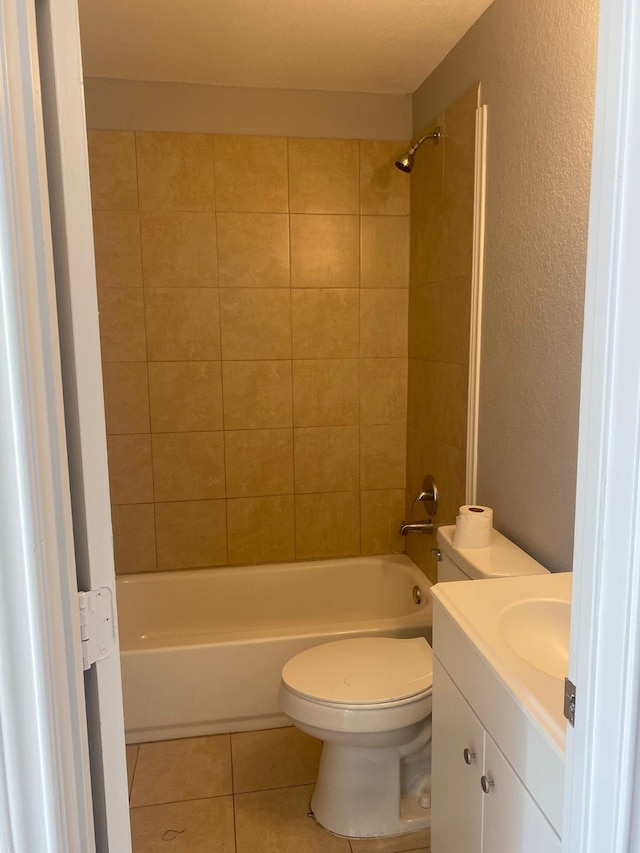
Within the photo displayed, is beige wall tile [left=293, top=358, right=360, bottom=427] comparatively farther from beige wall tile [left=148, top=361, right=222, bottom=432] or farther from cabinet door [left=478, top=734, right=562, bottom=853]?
cabinet door [left=478, top=734, right=562, bottom=853]

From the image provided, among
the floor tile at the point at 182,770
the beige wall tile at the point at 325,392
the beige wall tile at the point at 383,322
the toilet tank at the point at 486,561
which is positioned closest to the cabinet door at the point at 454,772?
the toilet tank at the point at 486,561

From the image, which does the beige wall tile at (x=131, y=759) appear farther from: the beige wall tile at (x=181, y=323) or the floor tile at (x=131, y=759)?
the beige wall tile at (x=181, y=323)

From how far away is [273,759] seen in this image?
2127 mm

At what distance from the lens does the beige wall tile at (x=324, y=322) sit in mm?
2682

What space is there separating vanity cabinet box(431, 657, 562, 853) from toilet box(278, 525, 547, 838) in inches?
9.0

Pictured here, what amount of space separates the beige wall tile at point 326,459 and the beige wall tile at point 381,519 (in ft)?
0.43

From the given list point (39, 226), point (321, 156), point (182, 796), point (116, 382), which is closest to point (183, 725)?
point (182, 796)

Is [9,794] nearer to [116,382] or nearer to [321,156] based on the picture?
[116,382]

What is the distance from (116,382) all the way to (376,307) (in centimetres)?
115

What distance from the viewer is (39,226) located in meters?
0.59

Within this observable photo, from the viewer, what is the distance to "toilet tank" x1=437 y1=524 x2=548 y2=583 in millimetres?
1593

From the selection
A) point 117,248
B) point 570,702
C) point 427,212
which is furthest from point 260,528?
point 570,702

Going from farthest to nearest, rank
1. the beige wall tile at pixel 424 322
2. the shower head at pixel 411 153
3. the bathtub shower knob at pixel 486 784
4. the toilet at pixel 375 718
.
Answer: the beige wall tile at pixel 424 322, the shower head at pixel 411 153, the toilet at pixel 375 718, the bathtub shower knob at pixel 486 784

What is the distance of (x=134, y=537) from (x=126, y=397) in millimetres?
611
